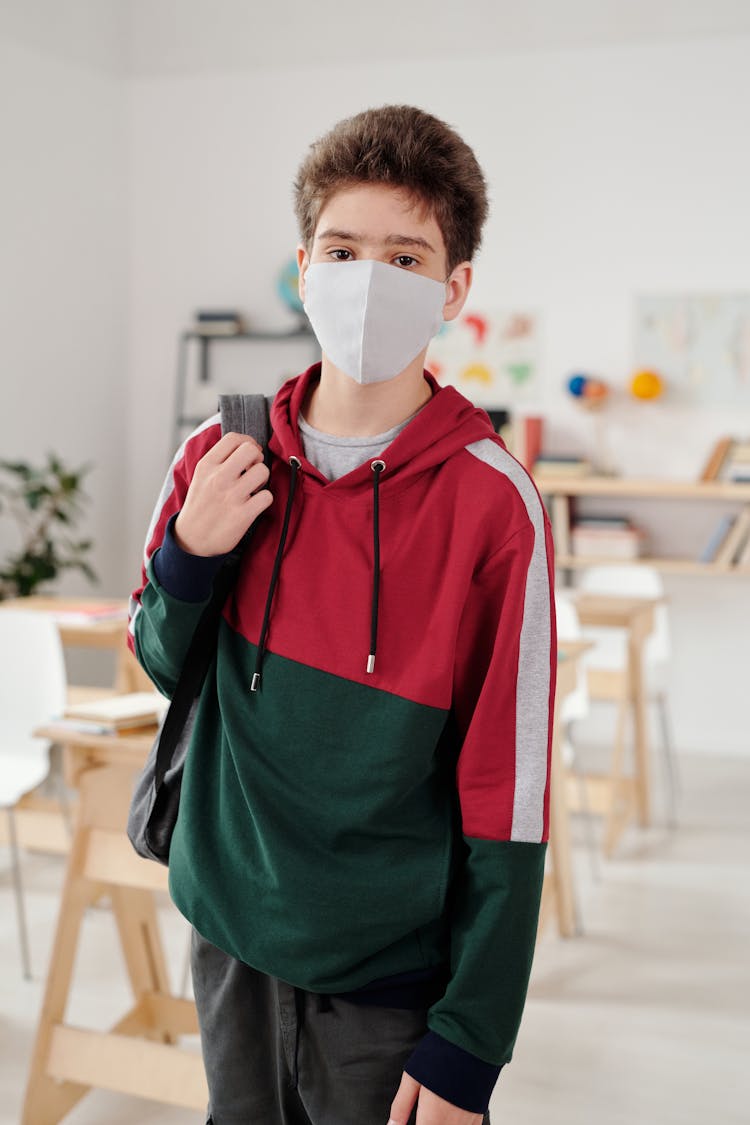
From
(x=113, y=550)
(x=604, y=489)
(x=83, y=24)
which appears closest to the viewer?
(x=604, y=489)

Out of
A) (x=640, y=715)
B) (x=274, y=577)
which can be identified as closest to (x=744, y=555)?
(x=640, y=715)

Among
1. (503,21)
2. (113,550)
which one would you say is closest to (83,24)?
(503,21)

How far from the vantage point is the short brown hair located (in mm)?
1043

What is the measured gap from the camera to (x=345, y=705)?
3.46 feet

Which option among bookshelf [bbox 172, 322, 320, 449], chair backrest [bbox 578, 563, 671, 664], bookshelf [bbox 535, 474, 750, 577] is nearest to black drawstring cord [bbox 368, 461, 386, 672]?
chair backrest [bbox 578, 563, 671, 664]

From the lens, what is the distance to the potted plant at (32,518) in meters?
4.84

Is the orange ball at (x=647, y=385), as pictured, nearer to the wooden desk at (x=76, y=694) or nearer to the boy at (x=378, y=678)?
the wooden desk at (x=76, y=694)

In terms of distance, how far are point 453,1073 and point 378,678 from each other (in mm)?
338

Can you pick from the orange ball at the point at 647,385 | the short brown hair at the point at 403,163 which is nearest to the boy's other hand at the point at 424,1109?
the short brown hair at the point at 403,163

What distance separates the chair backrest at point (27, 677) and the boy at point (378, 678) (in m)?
1.97

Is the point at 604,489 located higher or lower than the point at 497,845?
lower

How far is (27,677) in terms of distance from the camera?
3047 millimetres

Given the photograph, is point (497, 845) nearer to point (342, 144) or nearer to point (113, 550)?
point (342, 144)

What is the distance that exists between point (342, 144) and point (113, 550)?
5332mm
